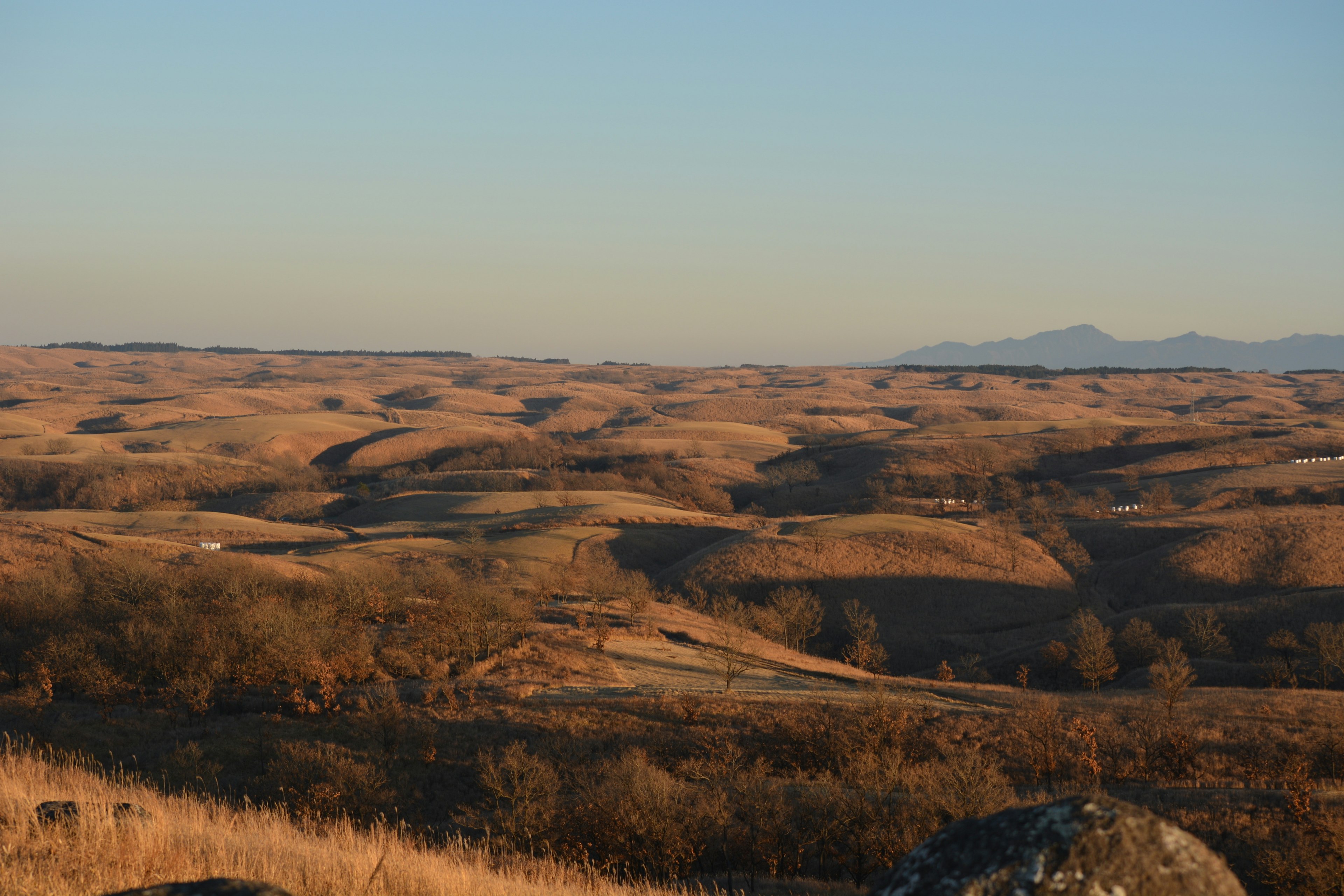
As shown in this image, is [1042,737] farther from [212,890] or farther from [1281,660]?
[1281,660]

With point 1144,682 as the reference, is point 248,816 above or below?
above

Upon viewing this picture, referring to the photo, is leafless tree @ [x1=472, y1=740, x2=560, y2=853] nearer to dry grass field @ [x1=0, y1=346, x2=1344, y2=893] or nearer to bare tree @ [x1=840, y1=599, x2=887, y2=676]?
dry grass field @ [x1=0, y1=346, x2=1344, y2=893]

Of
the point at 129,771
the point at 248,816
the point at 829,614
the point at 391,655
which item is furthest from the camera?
the point at 829,614

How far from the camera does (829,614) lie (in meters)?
82.3

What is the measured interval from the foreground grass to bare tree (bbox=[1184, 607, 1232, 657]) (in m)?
61.9

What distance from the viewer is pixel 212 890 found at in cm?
603

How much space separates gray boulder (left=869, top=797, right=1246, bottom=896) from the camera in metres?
5.71

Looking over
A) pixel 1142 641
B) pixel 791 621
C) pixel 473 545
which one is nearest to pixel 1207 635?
pixel 1142 641

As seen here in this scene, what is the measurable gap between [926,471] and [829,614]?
78927mm

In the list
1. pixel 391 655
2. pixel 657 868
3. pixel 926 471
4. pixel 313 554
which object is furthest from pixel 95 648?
pixel 926 471

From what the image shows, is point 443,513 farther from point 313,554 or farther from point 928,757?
point 928,757

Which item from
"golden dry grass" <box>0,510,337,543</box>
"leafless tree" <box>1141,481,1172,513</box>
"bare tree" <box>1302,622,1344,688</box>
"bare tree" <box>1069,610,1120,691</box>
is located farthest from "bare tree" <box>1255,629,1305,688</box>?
"golden dry grass" <box>0,510,337,543</box>

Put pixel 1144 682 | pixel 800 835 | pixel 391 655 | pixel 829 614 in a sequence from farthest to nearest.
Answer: pixel 829 614 → pixel 1144 682 → pixel 391 655 → pixel 800 835

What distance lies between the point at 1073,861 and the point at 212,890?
5.36m
